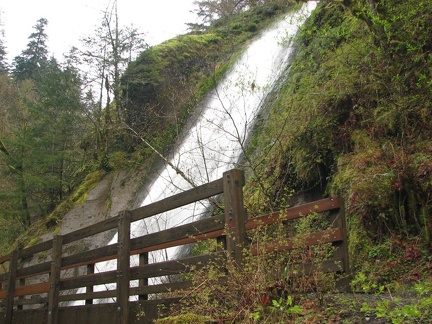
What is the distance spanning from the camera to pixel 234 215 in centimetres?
409

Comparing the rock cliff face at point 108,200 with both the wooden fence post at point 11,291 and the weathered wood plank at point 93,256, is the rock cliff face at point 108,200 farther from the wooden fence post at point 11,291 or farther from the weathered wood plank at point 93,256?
the weathered wood plank at point 93,256

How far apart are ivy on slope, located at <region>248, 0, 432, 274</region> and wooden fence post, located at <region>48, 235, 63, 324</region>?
3.70 meters

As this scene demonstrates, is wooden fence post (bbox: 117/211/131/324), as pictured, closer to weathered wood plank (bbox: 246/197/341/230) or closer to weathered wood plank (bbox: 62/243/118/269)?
weathered wood plank (bbox: 62/243/118/269)

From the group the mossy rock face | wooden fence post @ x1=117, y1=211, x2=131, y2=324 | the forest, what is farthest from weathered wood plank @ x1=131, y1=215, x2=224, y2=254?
the forest

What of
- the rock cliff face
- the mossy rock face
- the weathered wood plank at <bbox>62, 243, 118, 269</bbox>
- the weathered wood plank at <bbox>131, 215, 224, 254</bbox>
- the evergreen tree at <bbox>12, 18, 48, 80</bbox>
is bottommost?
the mossy rock face

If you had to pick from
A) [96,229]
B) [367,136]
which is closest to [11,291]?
[96,229]

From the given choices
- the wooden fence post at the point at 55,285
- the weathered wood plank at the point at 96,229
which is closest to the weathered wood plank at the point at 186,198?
the weathered wood plank at the point at 96,229

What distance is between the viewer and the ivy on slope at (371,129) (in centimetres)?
594

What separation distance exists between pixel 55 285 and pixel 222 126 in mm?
7131

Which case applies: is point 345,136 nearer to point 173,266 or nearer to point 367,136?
point 367,136

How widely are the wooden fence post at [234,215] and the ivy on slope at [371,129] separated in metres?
2.73

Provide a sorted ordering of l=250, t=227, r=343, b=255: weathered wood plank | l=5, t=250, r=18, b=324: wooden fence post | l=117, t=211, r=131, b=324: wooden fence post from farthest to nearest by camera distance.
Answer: l=5, t=250, r=18, b=324: wooden fence post, l=117, t=211, r=131, b=324: wooden fence post, l=250, t=227, r=343, b=255: weathered wood plank

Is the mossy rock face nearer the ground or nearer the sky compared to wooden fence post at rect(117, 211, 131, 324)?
nearer the ground

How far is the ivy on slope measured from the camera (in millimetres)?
5938
